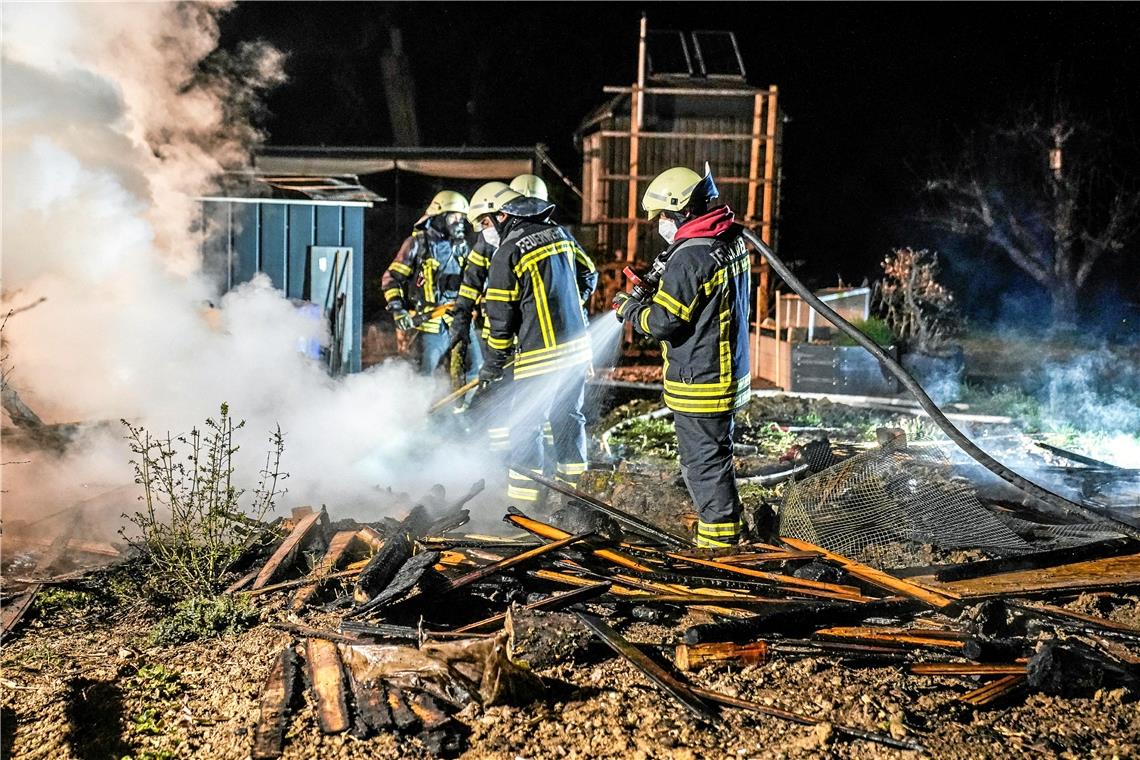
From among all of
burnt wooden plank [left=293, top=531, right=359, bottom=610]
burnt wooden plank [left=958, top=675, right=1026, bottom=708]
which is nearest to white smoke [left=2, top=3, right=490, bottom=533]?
burnt wooden plank [left=293, top=531, right=359, bottom=610]

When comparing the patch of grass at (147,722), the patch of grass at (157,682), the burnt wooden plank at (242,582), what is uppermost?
the burnt wooden plank at (242,582)

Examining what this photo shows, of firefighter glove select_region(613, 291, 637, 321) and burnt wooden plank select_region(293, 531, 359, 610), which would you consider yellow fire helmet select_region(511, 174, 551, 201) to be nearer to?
firefighter glove select_region(613, 291, 637, 321)

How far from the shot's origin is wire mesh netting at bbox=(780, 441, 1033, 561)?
4906 millimetres

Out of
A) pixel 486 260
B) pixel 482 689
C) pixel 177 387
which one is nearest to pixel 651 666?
pixel 482 689

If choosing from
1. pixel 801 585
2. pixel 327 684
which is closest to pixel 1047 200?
pixel 801 585

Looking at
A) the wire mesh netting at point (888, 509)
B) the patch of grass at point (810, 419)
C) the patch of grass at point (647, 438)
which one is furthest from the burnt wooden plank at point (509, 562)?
the patch of grass at point (810, 419)

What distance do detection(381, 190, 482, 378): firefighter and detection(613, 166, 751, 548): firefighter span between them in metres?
4.43

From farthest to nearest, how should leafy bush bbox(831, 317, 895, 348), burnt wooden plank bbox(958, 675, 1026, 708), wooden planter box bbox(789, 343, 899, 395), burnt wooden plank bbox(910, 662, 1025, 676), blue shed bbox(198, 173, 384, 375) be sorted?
blue shed bbox(198, 173, 384, 375) < leafy bush bbox(831, 317, 895, 348) < wooden planter box bbox(789, 343, 899, 395) < burnt wooden plank bbox(910, 662, 1025, 676) < burnt wooden plank bbox(958, 675, 1026, 708)

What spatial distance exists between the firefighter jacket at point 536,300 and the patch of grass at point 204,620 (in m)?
2.71

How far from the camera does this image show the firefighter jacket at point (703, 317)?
4.90 m

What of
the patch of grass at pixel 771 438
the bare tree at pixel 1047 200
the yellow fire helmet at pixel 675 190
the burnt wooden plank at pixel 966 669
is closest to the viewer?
the burnt wooden plank at pixel 966 669

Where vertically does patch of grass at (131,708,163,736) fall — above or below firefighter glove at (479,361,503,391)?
below

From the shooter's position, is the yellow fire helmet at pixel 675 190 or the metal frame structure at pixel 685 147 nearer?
the yellow fire helmet at pixel 675 190

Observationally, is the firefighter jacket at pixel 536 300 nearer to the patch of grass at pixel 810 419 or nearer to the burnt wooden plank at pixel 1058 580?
the burnt wooden plank at pixel 1058 580
